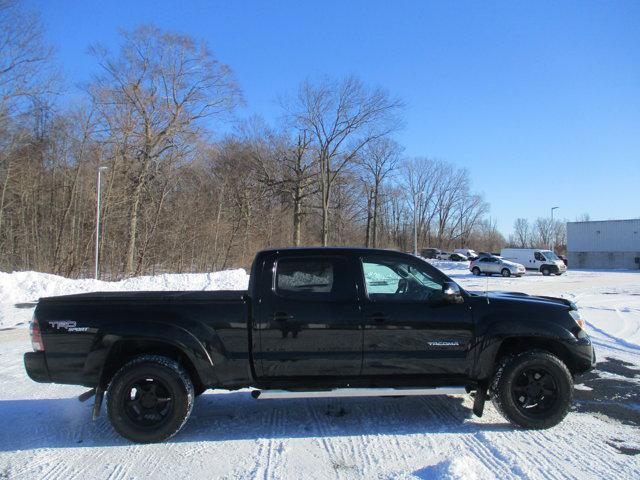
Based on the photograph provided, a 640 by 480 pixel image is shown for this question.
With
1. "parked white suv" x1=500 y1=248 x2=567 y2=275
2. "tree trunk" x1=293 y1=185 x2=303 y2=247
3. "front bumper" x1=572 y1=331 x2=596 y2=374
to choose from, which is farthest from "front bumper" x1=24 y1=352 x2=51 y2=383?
"parked white suv" x1=500 y1=248 x2=567 y2=275

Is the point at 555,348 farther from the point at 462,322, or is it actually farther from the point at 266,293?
the point at 266,293

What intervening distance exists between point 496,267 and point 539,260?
237 inches

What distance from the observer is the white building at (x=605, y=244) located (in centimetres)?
5750

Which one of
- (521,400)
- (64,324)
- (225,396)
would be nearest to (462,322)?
(521,400)

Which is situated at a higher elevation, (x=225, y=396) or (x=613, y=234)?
(x=613, y=234)

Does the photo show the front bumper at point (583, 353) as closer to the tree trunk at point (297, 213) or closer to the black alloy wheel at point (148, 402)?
the black alloy wheel at point (148, 402)

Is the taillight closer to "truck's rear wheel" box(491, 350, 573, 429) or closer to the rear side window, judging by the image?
the rear side window

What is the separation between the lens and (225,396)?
6.20m

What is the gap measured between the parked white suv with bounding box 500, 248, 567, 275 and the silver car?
407 cm

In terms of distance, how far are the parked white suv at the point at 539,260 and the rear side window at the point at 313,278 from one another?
132 ft

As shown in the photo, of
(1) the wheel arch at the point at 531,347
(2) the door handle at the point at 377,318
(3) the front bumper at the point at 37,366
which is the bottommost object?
(3) the front bumper at the point at 37,366

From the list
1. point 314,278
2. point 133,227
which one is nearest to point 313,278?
point 314,278

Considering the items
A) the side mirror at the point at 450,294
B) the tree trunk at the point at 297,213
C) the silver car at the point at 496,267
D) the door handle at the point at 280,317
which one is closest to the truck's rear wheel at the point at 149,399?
the door handle at the point at 280,317

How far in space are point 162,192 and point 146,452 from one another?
26.9 metres
